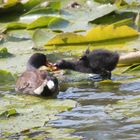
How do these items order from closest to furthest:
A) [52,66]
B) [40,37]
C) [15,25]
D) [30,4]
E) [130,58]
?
[130,58]
[52,66]
[40,37]
[15,25]
[30,4]

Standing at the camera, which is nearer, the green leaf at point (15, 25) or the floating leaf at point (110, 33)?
the floating leaf at point (110, 33)

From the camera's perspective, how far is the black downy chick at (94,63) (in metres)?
7.98

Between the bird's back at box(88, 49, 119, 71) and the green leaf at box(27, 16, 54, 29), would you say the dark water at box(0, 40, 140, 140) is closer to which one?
the bird's back at box(88, 49, 119, 71)

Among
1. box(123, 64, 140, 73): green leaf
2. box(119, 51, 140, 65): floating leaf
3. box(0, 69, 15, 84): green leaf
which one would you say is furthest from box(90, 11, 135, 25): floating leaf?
box(0, 69, 15, 84): green leaf

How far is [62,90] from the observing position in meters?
7.61

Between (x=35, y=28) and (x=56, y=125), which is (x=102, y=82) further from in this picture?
(x=35, y=28)

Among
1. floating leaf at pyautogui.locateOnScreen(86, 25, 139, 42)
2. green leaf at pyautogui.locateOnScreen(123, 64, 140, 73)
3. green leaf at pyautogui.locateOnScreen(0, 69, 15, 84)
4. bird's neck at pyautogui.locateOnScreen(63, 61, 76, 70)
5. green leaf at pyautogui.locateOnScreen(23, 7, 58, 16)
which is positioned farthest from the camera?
green leaf at pyautogui.locateOnScreen(23, 7, 58, 16)

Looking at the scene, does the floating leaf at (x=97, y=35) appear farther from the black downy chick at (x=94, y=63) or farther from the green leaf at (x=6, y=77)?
the green leaf at (x=6, y=77)

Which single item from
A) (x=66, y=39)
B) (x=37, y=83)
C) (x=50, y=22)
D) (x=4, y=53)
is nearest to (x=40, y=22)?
(x=50, y=22)

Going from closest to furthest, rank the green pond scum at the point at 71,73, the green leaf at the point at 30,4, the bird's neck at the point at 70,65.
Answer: the green pond scum at the point at 71,73, the bird's neck at the point at 70,65, the green leaf at the point at 30,4

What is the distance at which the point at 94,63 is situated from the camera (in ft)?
27.3

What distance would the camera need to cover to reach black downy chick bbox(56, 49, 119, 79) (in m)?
7.98

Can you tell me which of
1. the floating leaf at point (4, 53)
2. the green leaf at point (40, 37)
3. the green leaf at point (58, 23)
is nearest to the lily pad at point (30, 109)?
the floating leaf at point (4, 53)

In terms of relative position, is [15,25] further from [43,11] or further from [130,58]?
[130,58]
